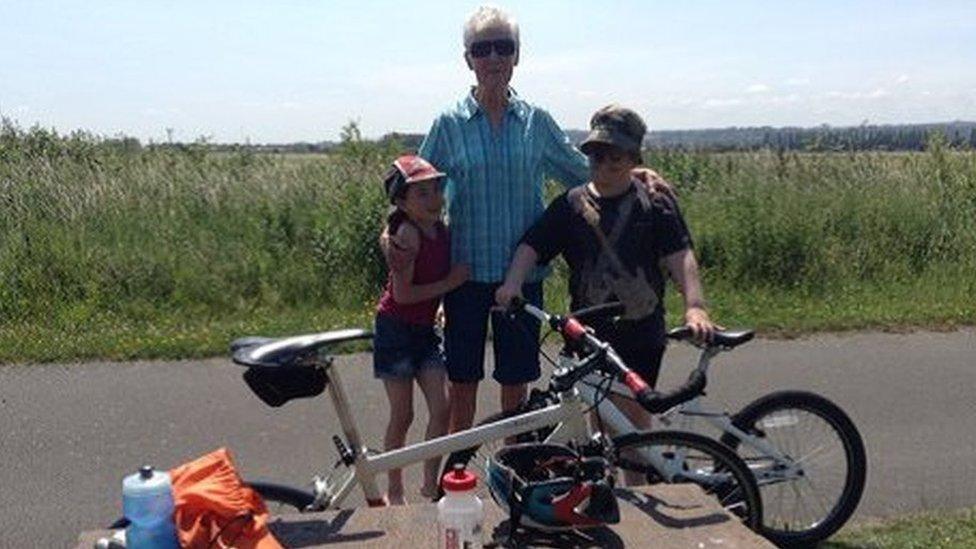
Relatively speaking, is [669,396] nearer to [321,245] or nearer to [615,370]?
[615,370]

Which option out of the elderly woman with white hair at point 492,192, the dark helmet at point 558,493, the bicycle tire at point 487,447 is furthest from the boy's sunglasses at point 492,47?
the dark helmet at point 558,493

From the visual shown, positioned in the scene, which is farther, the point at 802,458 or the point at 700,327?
the point at 802,458

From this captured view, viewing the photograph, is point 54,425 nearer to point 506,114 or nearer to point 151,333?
point 151,333

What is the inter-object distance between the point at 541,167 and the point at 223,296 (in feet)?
17.5

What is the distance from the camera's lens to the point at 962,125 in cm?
1477

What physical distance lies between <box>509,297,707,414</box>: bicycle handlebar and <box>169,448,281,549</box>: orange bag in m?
1.22

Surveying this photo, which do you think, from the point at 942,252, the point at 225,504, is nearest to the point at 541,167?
the point at 225,504

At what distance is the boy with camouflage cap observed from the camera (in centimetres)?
439

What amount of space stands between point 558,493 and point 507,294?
45.5 inches

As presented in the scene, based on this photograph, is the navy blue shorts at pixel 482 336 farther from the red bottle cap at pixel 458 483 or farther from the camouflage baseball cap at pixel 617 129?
the red bottle cap at pixel 458 483

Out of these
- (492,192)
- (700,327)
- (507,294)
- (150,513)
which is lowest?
(150,513)

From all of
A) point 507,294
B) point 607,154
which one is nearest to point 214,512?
point 507,294

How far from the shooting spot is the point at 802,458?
15.0 ft

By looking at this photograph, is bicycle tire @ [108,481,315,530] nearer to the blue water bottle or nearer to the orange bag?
the orange bag
